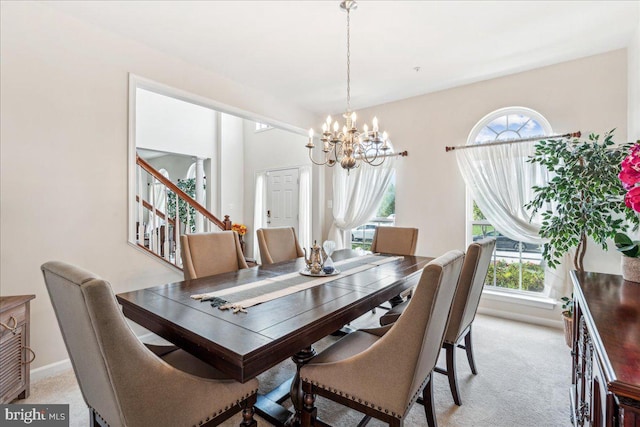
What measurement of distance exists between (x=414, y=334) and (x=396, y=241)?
227 cm

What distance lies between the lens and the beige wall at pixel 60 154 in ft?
7.02

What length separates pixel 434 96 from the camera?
13.0 feet

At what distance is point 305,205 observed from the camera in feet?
18.2

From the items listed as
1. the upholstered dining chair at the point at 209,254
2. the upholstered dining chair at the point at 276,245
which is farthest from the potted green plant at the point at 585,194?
the upholstered dining chair at the point at 209,254

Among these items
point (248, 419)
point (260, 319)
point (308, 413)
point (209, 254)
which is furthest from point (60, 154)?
point (308, 413)

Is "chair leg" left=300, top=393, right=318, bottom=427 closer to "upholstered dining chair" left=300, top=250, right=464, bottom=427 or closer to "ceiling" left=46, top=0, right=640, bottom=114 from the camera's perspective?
"upholstered dining chair" left=300, top=250, right=464, bottom=427

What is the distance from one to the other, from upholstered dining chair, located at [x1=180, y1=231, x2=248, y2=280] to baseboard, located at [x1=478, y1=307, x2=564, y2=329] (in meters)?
2.83

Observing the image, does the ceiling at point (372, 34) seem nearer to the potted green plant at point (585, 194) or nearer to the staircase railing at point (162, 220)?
the potted green plant at point (585, 194)

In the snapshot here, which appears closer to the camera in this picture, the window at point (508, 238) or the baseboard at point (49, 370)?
the baseboard at point (49, 370)

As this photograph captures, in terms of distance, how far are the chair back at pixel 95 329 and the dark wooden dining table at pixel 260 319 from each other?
263 millimetres

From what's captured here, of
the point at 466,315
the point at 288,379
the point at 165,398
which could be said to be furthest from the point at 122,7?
the point at 466,315

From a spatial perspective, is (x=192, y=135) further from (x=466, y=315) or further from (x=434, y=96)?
(x=466, y=315)

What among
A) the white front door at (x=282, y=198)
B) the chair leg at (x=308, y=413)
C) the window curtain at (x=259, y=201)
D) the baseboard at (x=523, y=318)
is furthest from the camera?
the window curtain at (x=259, y=201)

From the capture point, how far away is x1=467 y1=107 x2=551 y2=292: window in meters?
3.40
